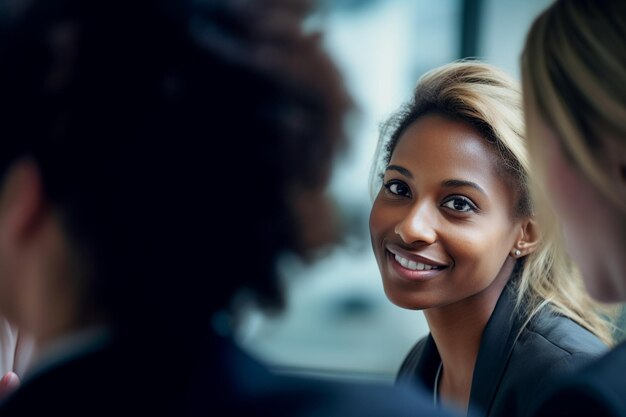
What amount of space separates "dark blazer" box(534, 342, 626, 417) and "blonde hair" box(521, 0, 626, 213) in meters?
0.19

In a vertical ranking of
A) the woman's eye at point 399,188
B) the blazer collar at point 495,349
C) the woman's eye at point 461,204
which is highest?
the woman's eye at point 399,188

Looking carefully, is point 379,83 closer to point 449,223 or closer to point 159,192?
point 449,223

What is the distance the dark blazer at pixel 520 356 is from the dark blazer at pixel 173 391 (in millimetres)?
724

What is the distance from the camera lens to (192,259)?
0.66 meters

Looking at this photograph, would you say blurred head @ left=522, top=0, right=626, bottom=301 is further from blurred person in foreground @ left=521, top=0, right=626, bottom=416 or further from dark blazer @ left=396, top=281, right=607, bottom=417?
dark blazer @ left=396, top=281, right=607, bottom=417

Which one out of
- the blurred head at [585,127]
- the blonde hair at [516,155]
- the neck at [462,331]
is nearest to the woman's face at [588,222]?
the blurred head at [585,127]

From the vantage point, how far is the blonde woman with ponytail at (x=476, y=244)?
1.49 m

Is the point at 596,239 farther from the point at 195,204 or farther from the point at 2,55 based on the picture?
the point at 2,55

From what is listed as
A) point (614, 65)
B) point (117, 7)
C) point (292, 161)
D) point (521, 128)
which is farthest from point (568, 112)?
point (521, 128)

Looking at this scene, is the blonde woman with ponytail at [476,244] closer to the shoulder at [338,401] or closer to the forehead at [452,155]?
the forehead at [452,155]

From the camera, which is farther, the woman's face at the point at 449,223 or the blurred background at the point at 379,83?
the blurred background at the point at 379,83

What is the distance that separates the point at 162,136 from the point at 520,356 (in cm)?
102

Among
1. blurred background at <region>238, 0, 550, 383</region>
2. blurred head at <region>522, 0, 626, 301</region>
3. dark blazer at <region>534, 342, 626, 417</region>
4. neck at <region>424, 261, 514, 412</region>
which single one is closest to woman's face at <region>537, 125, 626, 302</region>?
blurred head at <region>522, 0, 626, 301</region>

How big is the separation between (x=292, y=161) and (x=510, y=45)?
2931 mm
